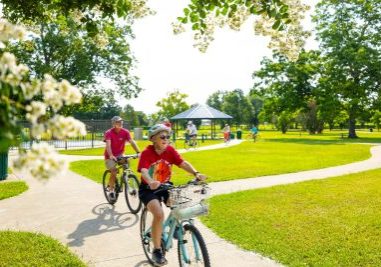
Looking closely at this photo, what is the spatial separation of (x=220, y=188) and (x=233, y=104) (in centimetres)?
9893

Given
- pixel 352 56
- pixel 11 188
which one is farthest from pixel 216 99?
pixel 11 188

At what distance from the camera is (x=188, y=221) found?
4828 mm

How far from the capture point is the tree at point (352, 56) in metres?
44.7

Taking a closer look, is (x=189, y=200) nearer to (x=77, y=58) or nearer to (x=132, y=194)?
(x=132, y=194)

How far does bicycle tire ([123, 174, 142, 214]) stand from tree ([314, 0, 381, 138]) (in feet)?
132

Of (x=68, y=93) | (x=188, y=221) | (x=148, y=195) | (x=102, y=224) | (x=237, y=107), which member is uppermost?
(x=237, y=107)

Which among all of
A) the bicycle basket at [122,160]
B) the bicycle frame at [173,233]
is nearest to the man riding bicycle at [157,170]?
the bicycle frame at [173,233]

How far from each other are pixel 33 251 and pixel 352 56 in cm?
4418

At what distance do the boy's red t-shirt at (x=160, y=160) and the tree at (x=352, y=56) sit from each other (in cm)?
4271

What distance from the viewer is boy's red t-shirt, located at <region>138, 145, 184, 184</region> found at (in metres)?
5.23

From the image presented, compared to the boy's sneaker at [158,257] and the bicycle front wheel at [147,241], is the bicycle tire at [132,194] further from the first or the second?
the boy's sneaker at [158,257]

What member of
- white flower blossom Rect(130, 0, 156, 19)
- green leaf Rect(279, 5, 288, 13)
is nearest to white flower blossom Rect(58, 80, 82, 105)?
green leaf Rect(279, 5, 288, 13)

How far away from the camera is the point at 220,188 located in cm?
1223

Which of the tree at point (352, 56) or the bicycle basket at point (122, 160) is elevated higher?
the tree at point (352, 56)
